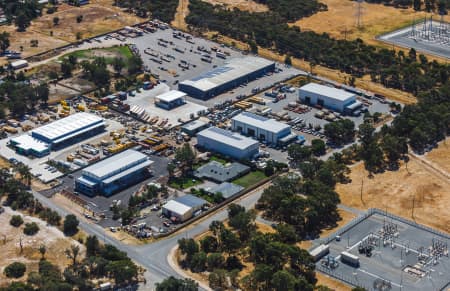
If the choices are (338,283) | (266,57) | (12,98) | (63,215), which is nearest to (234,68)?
(266,57)

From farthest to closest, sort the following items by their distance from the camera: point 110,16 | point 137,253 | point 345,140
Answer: point 110,16, point 345,140, point 137,253

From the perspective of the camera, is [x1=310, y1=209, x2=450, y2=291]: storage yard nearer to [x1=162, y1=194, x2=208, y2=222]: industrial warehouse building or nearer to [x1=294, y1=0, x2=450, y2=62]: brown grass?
[x1=162, y1=194, x2=208, y2=222]: industrial warehouse building

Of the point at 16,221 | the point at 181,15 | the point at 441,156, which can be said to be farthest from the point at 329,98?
the point at 181,15

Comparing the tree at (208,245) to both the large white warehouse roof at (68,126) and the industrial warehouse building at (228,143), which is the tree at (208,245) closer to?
the industrial warehouse building at (228,143)

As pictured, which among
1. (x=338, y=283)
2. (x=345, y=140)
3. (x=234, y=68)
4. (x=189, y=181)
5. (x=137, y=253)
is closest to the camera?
(x=338, y=283)

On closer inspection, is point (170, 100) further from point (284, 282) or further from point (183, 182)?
point (284, 282)

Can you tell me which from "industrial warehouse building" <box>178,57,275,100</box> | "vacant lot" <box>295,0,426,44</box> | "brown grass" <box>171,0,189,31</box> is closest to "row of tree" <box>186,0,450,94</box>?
"brown grass" <box>171,0,189,31</box>

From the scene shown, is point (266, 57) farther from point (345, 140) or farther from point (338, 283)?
point (338, 283)
